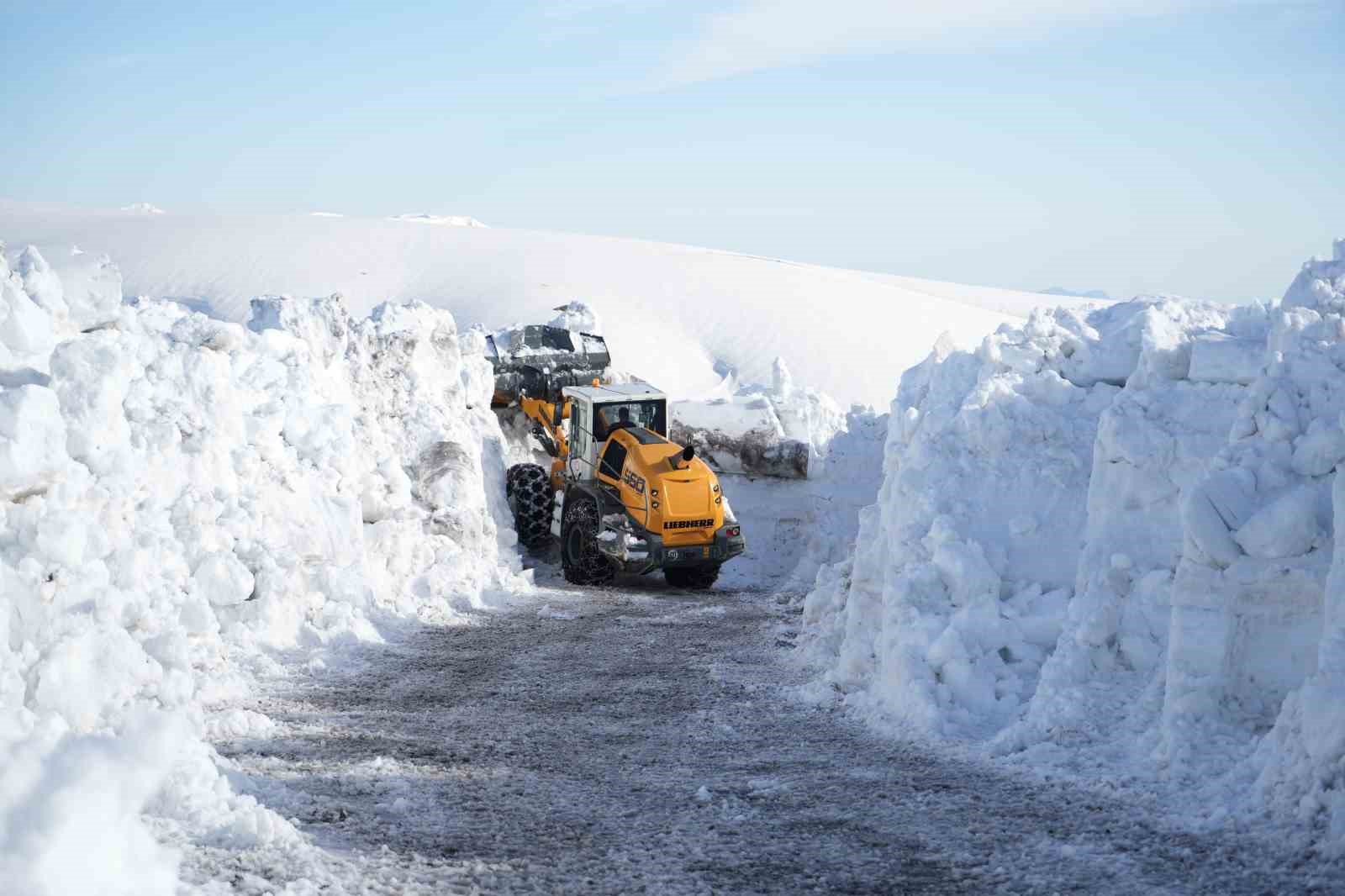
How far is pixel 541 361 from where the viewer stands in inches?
687

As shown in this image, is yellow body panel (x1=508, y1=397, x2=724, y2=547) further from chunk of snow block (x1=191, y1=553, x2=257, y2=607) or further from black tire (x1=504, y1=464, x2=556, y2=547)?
chunk of snow block (x1=191, y1=553, x2=257, y2=607)

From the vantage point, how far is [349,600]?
430 inches

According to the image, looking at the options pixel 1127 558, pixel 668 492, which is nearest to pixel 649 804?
pixel 1127 558

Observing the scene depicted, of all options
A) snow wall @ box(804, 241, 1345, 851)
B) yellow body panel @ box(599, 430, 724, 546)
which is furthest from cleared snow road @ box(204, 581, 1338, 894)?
yellow body panel @ box(599, 430, 724, 546)

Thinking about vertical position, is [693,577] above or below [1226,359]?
below

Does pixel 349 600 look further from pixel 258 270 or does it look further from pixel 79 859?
pixel 258 270

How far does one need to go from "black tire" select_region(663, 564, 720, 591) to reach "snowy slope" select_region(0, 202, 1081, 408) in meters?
13.6

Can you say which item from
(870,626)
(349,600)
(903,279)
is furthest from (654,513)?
(903,279)

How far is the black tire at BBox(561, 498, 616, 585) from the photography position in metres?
14.2

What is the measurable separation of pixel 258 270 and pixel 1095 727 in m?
33.7

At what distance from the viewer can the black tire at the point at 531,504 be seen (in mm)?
15164

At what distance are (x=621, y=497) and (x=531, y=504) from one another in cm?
148

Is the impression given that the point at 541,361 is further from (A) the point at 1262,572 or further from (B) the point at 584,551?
(A) the point at 1262,572

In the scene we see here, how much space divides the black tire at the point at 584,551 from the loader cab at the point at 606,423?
0.47 m
